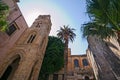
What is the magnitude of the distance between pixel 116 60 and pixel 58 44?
527 inches

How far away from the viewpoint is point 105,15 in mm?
8141

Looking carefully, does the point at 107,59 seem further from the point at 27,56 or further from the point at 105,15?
the point at 105,15

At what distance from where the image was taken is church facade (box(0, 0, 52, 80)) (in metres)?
16.9

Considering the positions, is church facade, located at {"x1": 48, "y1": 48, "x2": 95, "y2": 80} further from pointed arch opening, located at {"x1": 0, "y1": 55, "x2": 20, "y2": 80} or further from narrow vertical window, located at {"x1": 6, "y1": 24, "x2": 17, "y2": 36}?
narrow vertical window, located at {"x1": 6, "y1": 24, "x2": 17, "y2": 36}

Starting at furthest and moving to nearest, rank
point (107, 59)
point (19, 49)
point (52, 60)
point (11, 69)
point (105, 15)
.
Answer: point (52, 60) → point (107, 59) → point (19, 49) → point (11, 69) → point (105, 15)

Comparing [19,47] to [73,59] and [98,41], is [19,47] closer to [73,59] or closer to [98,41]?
[98,41]

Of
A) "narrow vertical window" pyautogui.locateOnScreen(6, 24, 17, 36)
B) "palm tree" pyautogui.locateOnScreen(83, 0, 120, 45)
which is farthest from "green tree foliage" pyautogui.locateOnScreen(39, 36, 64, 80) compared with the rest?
"palm tree" pyautogui.locateOnScreen(83, 0, 120, 45)

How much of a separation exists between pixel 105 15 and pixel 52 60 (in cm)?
1873

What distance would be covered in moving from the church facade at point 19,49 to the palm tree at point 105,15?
1069 cm

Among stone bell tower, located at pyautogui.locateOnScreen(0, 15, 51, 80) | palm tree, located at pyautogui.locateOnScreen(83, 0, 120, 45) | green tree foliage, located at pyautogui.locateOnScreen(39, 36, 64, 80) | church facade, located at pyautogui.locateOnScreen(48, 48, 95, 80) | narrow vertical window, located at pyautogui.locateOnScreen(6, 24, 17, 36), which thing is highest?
palm tree, located at pyautogui.locateOnScreen(83, 0, 120, 45)

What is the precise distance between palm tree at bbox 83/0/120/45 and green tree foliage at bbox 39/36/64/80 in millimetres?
17405

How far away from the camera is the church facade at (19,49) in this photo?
16.9 meters

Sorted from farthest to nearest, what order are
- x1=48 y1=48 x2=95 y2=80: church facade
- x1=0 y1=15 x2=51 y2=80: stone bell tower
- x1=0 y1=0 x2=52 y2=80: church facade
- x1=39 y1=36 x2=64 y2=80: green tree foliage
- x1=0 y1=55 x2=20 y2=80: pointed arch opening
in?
1. x1=48 y1=48 x2=95 y2=80: church facade
2. x1=39 y1=36 x2=64 y2=80: green tree foliage
3. x1=0 y1=55 x2=20 y2=80: pointed arch opening
4. x1=0 y1=0 x2=52 y2=80: church facade
5. x1=0 y1=15 x2=51 y2=80: stone bell tower

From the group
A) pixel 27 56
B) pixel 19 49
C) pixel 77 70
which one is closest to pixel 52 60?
pixel 19 49
